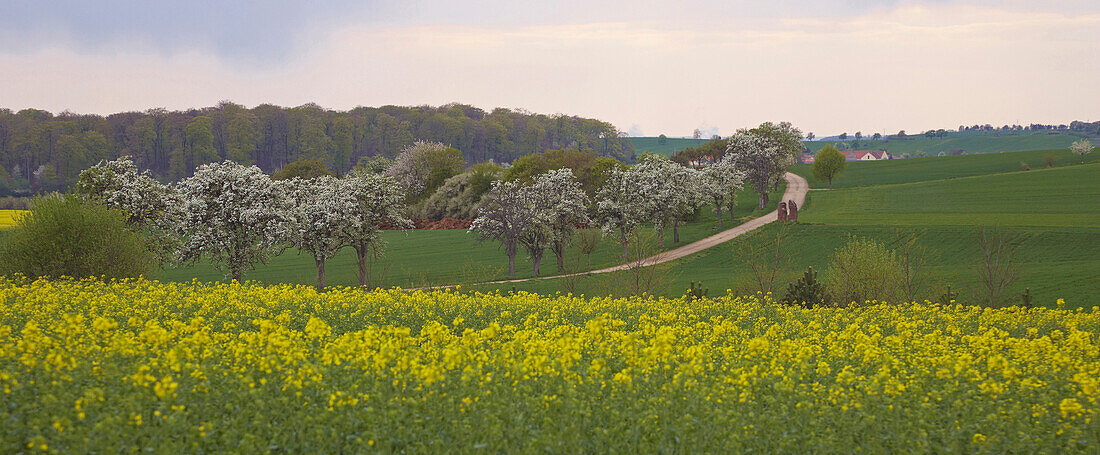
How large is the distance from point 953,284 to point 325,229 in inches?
1410

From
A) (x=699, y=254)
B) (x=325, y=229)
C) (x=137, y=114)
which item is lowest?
(x=699, y=254)

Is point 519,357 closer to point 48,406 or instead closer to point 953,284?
point 48,406

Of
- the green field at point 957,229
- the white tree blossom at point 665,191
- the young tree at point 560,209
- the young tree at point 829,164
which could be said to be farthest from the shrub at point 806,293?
the young tree at point 829,164

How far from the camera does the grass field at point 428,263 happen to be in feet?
169

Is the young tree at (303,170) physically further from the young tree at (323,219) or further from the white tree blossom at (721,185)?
the young tree at (323,219)

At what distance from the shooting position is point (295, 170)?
377ft

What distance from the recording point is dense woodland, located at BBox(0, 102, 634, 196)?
139375 millimetres

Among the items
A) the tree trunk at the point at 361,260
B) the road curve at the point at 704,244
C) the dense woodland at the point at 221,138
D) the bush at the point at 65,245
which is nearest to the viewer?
the bush at the point at 65,245

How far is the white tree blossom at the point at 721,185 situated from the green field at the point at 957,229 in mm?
7398

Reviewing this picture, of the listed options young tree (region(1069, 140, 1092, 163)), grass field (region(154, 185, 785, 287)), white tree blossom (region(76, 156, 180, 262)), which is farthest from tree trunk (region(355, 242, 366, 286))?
young tree (region(1069, 140, 1092, 163))

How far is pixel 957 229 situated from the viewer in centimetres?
5775

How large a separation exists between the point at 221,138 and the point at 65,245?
15106 cm

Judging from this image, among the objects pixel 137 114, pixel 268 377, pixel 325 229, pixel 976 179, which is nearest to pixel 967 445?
pixel 268 377

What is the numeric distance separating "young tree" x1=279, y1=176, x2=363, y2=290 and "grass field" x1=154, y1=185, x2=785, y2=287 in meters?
2.35
